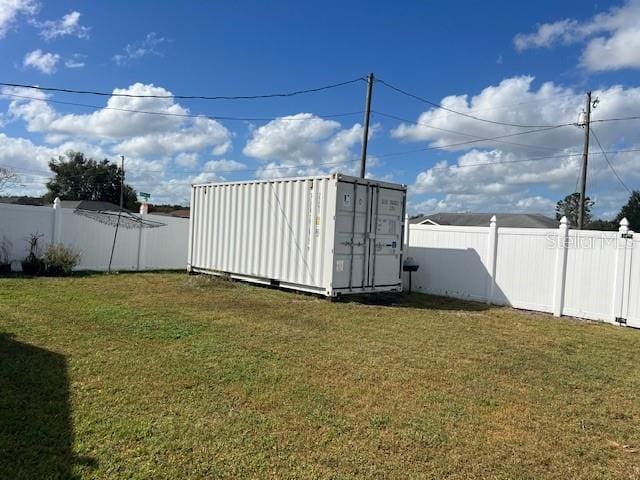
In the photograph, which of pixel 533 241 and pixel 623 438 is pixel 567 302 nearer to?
pixel 533 241

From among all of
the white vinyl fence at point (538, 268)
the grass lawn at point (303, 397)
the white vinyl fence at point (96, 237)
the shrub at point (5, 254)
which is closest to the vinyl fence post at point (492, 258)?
the white vinyl fence at point (538, 268)

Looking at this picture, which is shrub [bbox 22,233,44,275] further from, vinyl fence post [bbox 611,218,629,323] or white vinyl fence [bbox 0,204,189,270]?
vinyl fence post [bbox 611,218,629,323]

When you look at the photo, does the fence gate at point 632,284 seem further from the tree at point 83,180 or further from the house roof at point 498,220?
the tree at point 83,180

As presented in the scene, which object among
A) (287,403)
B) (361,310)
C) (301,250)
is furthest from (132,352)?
(301,250)

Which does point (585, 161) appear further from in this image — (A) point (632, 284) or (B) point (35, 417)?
(B) point (35, 417)

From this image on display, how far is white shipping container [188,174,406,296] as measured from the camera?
10492 mm

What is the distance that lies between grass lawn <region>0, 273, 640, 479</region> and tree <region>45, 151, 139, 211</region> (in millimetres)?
54117

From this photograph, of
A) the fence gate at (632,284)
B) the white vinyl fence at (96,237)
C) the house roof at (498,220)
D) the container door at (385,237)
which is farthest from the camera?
the house roof at (498,220)

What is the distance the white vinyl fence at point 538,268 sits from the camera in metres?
9.48

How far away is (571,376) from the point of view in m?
5.75

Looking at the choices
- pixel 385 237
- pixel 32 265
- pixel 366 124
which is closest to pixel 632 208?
pixel 366 124

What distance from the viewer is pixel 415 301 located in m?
11.5

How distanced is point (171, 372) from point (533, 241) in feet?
28.3

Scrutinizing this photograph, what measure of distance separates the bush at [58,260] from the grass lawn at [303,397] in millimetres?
5053
